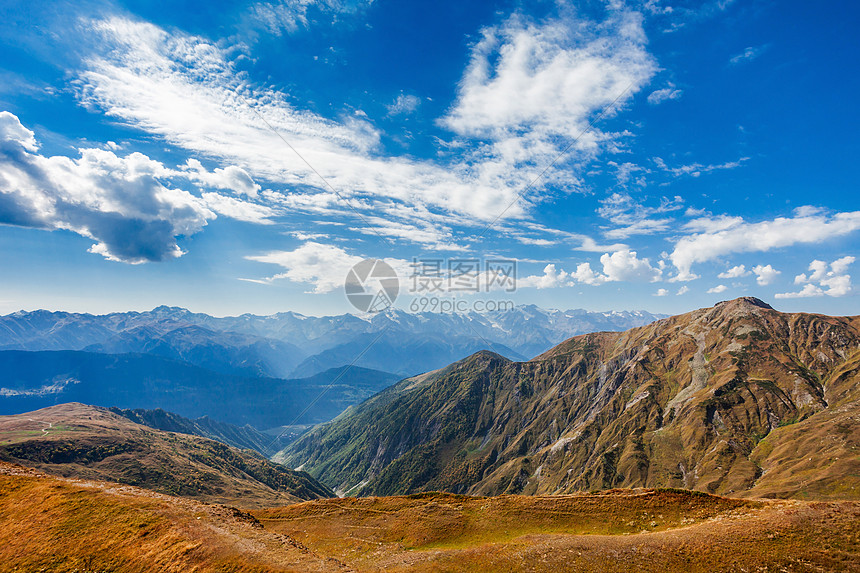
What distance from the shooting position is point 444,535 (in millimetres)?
44844

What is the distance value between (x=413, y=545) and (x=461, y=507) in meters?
10.8

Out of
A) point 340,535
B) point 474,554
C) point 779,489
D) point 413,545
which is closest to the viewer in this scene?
point 474,554

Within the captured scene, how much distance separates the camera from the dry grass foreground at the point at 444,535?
96.7 ft

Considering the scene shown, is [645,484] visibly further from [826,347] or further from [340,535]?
[340,535]

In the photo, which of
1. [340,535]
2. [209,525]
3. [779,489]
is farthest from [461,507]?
[779,489]

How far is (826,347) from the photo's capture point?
185500 millimetres

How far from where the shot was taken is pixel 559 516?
4528cm

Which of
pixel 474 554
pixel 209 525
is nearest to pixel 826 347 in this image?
pixel 474 554

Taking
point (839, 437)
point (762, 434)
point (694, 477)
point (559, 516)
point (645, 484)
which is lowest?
point (645, 484)

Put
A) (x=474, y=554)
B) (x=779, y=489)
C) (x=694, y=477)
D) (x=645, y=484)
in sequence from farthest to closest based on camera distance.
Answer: (x=645, y=484) → (x=694, y=477) → (x=779, y=489) → (x=474, y=554)

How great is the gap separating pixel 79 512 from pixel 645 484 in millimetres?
209808

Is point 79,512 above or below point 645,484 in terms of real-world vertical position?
above

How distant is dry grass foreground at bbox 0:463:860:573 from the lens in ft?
96.7

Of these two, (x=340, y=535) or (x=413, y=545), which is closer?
(x=413, y=545)
